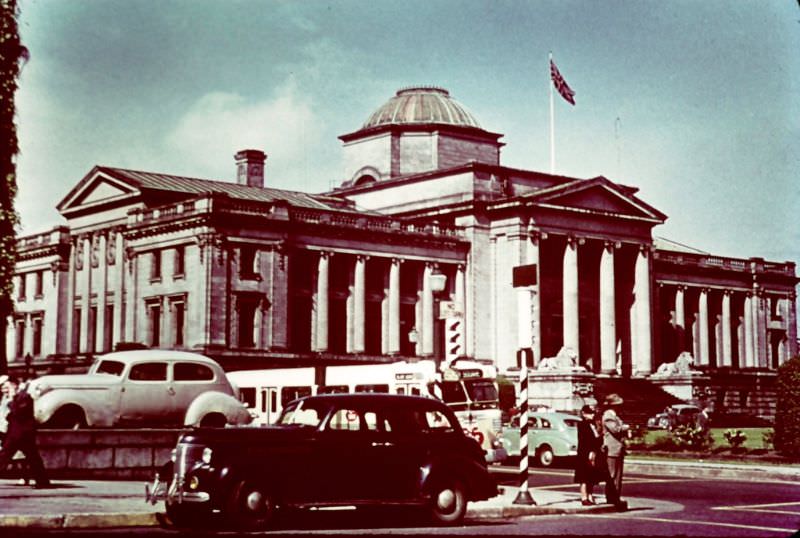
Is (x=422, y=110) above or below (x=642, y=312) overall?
above

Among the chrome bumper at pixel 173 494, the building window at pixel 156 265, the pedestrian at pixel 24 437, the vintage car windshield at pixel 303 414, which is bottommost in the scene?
the chrome bumper at pixel 173 494

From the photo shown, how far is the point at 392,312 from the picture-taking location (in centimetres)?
8188

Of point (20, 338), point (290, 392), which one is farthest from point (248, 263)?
point (290, 392)

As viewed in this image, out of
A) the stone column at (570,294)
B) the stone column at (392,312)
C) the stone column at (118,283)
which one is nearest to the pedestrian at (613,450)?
the stone column at (118,283)

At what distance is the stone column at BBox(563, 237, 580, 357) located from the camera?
86.1m

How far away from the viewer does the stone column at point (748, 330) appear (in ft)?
348

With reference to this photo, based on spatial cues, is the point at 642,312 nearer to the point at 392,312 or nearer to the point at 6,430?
the point at 392,312

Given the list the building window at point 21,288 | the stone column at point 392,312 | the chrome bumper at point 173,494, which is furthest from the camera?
the stone column at point 392,312

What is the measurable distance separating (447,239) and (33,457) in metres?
63.1

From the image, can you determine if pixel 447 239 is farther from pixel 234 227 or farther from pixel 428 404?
pixel 428 404

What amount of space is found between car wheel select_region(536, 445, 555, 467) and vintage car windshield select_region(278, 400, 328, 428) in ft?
69.4

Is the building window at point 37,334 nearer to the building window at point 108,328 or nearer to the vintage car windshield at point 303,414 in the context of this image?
the building window at point 108,328

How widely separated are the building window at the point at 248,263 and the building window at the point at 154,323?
5160 mm

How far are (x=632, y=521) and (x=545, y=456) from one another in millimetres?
19484
